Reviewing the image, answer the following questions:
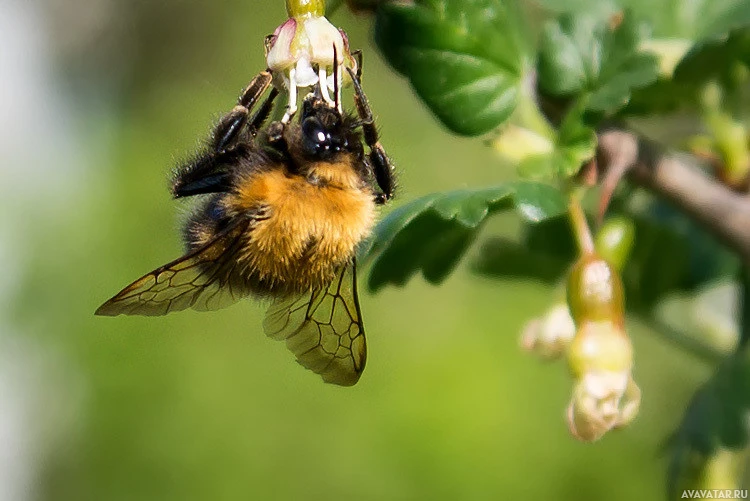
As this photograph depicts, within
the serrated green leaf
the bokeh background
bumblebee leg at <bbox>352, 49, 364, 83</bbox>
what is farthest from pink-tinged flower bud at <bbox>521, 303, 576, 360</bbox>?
the bokeh background

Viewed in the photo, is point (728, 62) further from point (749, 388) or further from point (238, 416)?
point (238, 416)

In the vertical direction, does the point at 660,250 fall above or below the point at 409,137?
above

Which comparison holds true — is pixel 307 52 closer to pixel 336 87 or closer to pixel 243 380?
pixel 336 87

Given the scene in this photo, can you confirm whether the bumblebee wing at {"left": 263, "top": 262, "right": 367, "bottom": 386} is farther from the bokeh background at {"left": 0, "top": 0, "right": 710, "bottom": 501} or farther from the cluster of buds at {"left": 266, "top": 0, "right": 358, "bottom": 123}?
the bokeh background at {"left": 0, "top": 0, "right": 710, "bottom": 501}

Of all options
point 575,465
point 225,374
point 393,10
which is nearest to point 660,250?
point 393,10

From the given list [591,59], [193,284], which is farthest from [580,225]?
[193,284]

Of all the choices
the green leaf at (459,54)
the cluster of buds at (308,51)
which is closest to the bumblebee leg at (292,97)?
the cluster of buds at (308,51)
